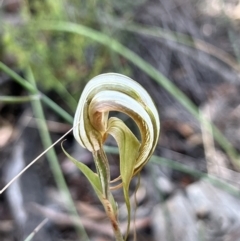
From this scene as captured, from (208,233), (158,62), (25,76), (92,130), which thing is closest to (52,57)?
(25,76)

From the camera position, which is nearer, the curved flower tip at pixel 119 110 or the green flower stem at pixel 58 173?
the curved flower tip at pixel 119 110

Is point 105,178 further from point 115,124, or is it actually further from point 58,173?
point 58,173

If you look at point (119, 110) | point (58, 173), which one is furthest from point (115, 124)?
point (58, 173)

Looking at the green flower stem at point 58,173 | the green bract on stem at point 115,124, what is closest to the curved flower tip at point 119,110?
the green bract on stem at point 115,124

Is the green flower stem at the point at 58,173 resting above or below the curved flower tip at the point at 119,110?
above

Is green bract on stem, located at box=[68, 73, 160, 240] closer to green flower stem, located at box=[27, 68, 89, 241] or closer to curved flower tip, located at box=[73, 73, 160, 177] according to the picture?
curved flower tip, located at box=[73, 73, 160, 177]

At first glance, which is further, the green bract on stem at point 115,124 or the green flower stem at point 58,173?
the green flower stem at point 58,173

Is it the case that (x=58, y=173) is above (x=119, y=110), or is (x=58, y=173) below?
above

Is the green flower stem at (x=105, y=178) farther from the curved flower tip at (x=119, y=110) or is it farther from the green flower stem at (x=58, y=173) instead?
the green flower stem at (x=58, y=173)
